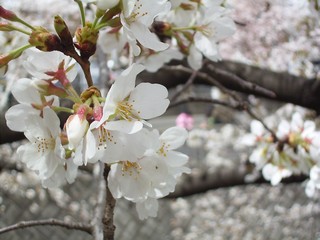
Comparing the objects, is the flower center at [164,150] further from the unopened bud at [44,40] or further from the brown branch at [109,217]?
the unopened bud at [44,40]

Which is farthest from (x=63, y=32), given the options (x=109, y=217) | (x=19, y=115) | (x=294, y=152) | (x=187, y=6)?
(x=294, y=152)

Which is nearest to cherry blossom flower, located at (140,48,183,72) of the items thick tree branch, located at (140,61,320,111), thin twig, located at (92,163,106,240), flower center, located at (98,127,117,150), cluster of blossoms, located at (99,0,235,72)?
cluster of blossoms, located at (99,0,235,72)

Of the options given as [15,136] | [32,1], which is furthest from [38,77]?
[32,1]

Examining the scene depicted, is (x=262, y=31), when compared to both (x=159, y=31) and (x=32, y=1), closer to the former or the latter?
(x=32, y=1)

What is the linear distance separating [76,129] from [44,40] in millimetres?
121

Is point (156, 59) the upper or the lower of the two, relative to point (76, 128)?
lower

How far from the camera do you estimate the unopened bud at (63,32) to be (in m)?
0.50

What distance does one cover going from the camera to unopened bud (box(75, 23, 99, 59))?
0.51m

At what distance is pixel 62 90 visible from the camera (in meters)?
0.54

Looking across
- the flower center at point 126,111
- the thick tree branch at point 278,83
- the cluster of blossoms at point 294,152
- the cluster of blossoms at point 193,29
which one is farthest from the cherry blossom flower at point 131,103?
the thick tree branch at point 278,83

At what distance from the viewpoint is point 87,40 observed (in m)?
0.51

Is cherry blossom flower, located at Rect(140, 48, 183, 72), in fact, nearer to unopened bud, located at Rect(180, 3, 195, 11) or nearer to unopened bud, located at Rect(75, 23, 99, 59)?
unopened bud, located at Rect(180, 3, 195, 11)

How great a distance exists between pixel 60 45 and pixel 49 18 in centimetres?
220

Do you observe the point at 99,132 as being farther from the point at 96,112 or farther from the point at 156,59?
the point at 156,59
